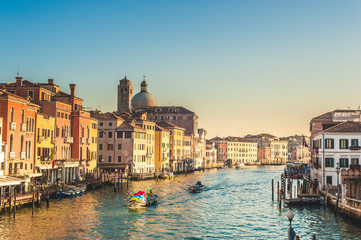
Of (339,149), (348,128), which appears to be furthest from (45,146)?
(348,128)

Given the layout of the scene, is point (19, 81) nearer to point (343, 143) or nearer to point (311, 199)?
point (311, 199)

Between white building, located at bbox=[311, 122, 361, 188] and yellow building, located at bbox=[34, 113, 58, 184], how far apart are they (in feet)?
70.9

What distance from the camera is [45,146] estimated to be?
41625 millimetres

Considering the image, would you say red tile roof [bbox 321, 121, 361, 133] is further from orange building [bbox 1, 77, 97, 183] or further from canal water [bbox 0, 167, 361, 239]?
orange building [bbox 1, 77, 97, 183]

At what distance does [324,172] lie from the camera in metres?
36.3

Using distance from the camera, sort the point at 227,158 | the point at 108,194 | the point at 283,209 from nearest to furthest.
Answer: the point at 283,209 < the point at 108,194 < the point at 227,158

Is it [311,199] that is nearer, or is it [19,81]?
[311,199]

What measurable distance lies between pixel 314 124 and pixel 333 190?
14439mm

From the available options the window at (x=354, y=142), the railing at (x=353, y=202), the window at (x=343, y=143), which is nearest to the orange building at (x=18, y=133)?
the railing at (x=353, y=202)

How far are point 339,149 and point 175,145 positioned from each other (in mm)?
50889

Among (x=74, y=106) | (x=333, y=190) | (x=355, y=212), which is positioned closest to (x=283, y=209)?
(x=333, y=190)

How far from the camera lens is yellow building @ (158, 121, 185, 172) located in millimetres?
83875

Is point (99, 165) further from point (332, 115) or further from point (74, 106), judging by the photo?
point (332, 115)

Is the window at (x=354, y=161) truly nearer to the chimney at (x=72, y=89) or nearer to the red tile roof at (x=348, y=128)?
the red tile roof at (x=348, y=128)
